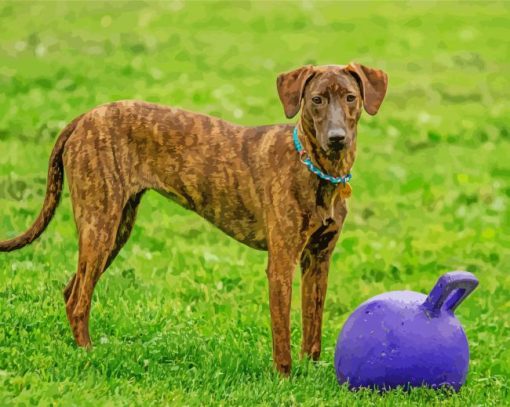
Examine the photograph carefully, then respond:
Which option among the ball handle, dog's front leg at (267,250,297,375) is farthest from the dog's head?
the ball handle

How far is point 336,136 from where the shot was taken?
672 cm

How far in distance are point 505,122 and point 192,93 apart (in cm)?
424

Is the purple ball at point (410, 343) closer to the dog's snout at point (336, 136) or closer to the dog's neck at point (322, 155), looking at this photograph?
the dog's neck at point (322, 155)

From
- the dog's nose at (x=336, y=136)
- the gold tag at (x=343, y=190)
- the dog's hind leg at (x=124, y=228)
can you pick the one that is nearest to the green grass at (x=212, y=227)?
the dog's hind leg at (x=124, y=228)

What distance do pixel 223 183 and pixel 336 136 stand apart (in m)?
1.01

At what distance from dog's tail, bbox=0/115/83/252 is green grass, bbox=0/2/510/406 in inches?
18.7

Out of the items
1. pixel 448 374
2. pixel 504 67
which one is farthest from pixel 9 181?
pixel 504 67

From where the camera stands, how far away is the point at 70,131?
7.58 m

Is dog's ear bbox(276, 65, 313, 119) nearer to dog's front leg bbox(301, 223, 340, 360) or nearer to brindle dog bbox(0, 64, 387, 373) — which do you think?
brindle dog bbox(0, 64, 387, 373)

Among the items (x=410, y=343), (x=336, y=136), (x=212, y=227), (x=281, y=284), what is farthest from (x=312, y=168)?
(x=212, y=227)

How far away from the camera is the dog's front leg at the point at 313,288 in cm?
744

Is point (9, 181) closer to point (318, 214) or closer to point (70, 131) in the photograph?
point (70, 131)

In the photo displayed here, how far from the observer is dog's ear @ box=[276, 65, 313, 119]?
23.0 ft

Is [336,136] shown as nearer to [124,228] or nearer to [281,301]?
[281,301]
